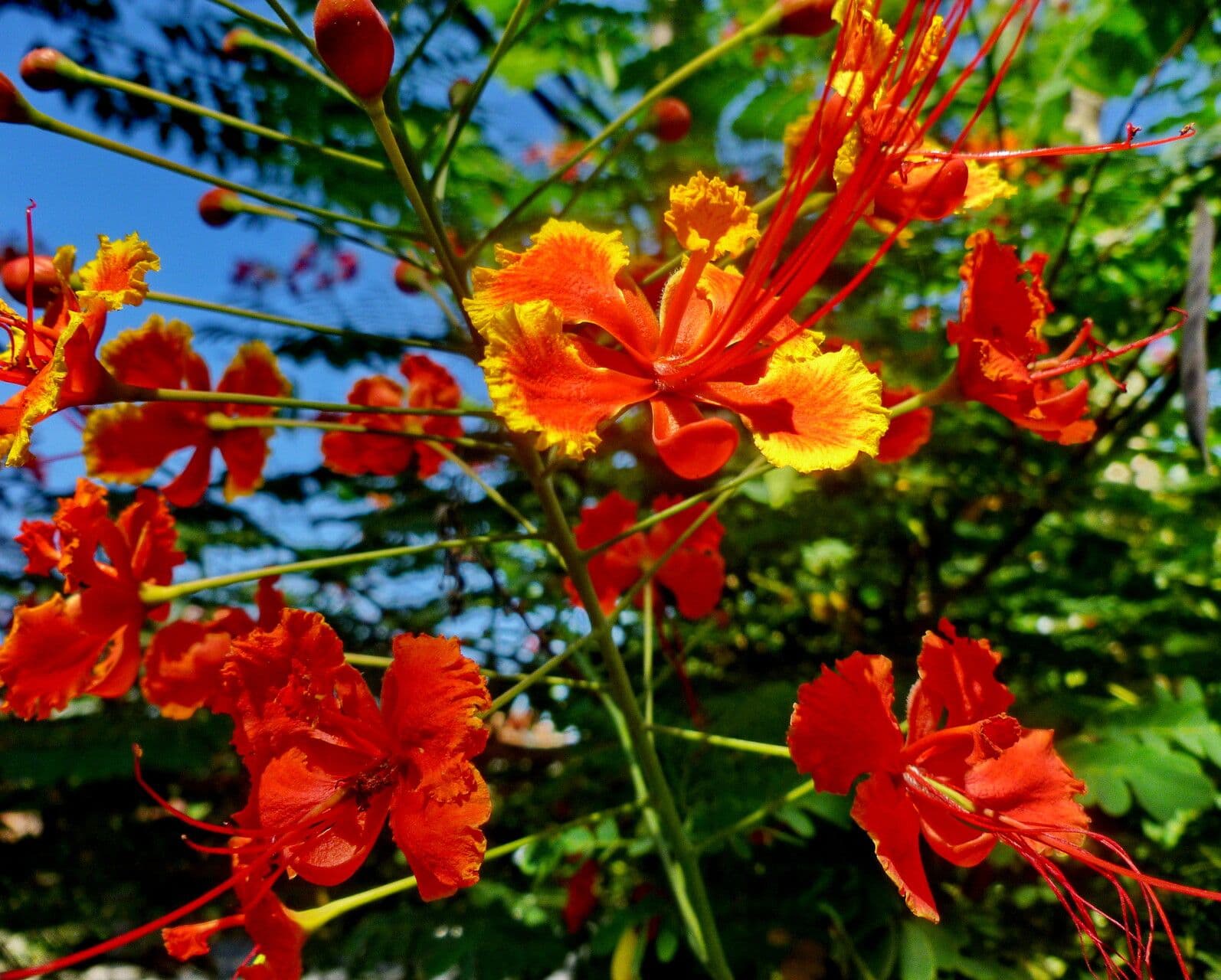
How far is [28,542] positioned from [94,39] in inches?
68.4

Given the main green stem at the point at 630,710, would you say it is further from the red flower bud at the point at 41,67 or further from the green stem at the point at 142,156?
the red flower bud at the point at 41,67

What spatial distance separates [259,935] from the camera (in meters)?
1.04

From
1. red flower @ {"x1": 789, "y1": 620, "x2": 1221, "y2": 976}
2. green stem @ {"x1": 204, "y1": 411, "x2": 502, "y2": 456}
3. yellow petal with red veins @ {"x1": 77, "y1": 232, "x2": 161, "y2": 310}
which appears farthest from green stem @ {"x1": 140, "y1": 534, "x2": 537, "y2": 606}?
red flower @ {"x1": 789, "y1": 620, "x2": 1221, "y2": 976}

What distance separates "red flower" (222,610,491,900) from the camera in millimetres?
974

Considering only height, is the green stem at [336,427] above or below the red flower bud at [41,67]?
below

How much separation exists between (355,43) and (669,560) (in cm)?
104

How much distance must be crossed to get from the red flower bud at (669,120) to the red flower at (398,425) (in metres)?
0.62

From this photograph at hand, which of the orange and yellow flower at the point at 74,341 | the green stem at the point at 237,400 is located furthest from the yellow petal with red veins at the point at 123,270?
the green stem at the point at 237,400

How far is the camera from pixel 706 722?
→ 1729mm

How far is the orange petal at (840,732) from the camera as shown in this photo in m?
1.06

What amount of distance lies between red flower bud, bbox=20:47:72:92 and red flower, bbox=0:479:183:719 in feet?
1.98

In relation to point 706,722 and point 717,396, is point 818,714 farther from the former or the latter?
point 706,722

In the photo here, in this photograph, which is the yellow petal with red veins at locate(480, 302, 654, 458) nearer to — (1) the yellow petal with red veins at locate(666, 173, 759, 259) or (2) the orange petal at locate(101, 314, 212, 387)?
(1) the yellow petal with red veins at locate(666, 173, 759, 259)

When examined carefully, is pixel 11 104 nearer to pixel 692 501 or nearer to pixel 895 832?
pixel 692 501
